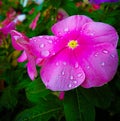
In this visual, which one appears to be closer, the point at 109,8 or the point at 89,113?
the point at 89,113

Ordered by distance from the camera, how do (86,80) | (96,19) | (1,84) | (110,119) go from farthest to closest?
(1,84)
(110,119)
(96,19)
(86,80)

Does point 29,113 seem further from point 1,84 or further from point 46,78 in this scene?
point 1,84

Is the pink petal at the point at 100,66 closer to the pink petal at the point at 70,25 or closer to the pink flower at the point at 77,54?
the pink flower at the point at 77,54

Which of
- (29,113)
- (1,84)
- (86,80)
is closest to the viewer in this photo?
(86,80)

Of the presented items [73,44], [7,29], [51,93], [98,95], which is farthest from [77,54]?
[7,29]

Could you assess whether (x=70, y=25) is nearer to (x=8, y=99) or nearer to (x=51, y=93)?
(x=51, y=93)

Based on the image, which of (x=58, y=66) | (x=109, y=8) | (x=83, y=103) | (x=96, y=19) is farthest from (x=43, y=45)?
(x=109, y=8)

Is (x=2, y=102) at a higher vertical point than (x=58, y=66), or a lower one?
lower
